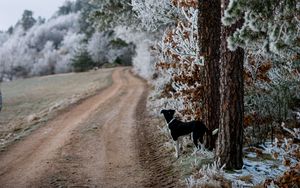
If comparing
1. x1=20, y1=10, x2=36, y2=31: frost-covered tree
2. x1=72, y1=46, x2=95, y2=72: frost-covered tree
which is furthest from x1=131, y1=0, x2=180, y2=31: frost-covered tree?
x1=20, y1=10, x2=36, y2=31: frost-covered tree

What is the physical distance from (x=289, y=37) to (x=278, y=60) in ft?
18.6

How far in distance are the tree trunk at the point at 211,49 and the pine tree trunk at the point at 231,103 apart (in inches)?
58.0

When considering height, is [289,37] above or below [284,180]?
above

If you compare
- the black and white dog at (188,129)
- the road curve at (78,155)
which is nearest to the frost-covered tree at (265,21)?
the black and white dog at (188,129)

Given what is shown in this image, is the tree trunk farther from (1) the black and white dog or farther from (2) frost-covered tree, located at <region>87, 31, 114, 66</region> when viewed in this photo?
(2) frost-covered tree, located at <region>87, 31, 114, 66</region>

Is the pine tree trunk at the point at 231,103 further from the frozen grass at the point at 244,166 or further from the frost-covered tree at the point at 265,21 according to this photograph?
the frost-covered tree at the point at 265,21

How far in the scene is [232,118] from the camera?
8492 millimetres

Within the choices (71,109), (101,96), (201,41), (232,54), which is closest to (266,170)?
(232,54)

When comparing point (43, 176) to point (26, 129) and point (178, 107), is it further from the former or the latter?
point (26, 129)

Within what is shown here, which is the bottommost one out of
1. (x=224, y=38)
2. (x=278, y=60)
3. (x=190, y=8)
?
(x=278, y=60)

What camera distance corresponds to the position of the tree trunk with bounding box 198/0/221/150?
9.90 meters

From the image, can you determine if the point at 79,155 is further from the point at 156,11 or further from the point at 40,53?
the point at 40,53

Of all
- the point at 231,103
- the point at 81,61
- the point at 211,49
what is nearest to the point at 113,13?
the point at 211,49

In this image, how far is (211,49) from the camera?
32.8 ft
